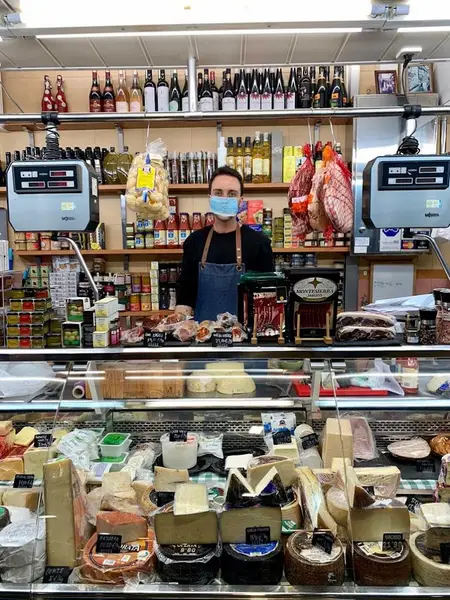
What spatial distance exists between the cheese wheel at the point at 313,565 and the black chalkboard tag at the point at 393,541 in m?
0.14

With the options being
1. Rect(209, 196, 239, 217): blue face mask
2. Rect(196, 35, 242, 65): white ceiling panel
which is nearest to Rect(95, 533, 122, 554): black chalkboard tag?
Rect(209, 196, 239, 217): blue face mask

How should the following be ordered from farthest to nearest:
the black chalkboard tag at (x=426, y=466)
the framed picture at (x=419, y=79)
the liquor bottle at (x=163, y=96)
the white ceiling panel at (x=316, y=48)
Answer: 1. the framed picture at (x=419, y=79)
2. the liquor bottle at (x=163, y=96)
3. the white ceiling panel at (x=316, y=48)
4. the black chalkboard tag at (x=426, y=466)

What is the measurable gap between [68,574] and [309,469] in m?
0.88

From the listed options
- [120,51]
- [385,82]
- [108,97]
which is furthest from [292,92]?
[120,51]

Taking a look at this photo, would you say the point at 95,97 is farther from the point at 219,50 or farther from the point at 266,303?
the point at 266,303

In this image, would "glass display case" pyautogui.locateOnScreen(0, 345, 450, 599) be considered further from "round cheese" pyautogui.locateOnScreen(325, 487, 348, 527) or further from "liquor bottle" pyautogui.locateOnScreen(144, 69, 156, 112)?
"liquor bottle" pyautogui.locateOnScreen(144, 69, 156, 112)

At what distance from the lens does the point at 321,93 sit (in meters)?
4.75

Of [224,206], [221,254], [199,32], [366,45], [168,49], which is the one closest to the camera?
[199,32]

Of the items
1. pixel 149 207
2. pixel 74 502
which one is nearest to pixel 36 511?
pixel 74 502

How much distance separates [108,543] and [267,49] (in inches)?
89.7

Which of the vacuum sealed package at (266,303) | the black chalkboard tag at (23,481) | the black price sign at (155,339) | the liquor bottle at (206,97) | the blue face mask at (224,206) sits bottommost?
the black chalkboard tag at (23,481)

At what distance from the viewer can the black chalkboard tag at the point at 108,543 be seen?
1532 mm

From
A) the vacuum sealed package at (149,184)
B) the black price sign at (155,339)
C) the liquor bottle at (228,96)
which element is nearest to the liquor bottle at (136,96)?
the liquor bottle at (228,96)

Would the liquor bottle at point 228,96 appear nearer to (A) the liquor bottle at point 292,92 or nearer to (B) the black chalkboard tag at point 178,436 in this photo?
(A) the liquor bottle at point 292,92
